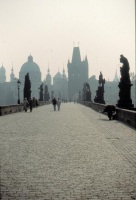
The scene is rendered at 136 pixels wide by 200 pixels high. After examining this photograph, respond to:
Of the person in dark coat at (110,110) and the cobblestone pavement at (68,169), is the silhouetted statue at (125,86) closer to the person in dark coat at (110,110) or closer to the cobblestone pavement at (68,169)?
the person in dark coat at (110,110)

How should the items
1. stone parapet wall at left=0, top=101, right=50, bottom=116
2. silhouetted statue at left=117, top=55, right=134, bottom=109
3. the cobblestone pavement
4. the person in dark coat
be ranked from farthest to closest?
stone parapet wall at left=0, top=101, right=50, bottom=116, silhouetted statue at left=117, top=55, right=134, bottom=109, the person in dark coat, the cobblestone pavement

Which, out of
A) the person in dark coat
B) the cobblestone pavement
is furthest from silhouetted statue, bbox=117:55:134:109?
the cobblestone pavement

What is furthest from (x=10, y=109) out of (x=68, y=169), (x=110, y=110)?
(x=68, y=169)

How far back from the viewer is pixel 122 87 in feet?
101

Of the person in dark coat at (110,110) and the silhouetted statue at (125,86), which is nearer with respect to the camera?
the person in dark coat at (110,110)

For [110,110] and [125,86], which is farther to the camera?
[125,86]

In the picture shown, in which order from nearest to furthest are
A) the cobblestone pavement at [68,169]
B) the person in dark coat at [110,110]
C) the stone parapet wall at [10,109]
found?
1. the cobblestone pavement at [68,169]
2. the person in dark coat at [110,110]
3. the stone parapet wall at [10,109]

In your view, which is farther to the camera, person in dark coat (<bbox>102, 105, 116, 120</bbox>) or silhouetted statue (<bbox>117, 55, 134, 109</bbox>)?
silhouetted statue (<bbox>117, 55, 134, 109</bbox>)

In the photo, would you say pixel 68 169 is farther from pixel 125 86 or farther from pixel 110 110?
pixel 125 86

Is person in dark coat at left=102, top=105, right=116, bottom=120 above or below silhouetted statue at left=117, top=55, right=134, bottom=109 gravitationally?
below

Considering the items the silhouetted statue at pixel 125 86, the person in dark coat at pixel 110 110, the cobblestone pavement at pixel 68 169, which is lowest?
the cobblestone pavement at pixel 68 169

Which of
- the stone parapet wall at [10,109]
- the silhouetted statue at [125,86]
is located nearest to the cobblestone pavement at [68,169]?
the silhouetted statue at [125,86]

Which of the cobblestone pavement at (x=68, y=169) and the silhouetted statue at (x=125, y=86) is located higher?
the silhouetted statue at (x=125, y=86)

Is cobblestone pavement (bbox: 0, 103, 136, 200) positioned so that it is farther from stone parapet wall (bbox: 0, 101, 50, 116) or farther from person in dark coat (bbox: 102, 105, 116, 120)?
stone parapet wall (bbox: 0, 101, 50, 116)
